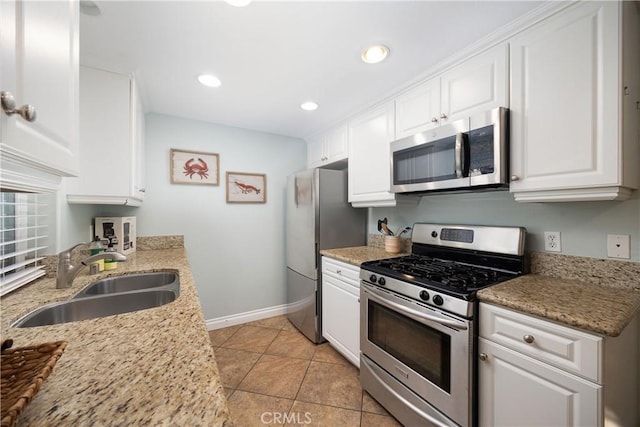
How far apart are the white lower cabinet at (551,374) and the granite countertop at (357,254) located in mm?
945

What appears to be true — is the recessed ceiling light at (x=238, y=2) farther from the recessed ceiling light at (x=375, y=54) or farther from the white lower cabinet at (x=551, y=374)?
the white lower cabinet at (x=551, y=374)

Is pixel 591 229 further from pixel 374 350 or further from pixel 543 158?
pixel 374 350

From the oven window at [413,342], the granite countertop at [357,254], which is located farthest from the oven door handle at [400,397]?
the granite countertop at [357,254]

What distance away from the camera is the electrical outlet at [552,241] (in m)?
1.44

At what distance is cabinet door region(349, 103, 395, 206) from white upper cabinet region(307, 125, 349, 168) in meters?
0.14

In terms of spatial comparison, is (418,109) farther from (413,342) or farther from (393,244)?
(413,342)

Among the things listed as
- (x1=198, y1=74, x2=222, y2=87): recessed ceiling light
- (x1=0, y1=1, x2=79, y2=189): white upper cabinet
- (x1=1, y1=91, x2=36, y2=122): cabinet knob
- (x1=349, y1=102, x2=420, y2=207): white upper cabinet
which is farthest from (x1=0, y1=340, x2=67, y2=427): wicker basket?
(x1=349, y1=102, x2=420, y2=207): white upper cabinet

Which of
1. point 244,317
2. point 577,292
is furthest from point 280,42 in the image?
point 244,317

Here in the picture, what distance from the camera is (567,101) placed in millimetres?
1179

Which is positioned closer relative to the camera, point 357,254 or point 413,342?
point 413,342

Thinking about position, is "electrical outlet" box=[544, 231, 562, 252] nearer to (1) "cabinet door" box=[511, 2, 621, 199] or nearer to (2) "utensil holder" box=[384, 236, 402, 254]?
(1) "cabinet door" box=[511, 2, 621, 199]

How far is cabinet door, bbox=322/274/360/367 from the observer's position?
200 centimetres

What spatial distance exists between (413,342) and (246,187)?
234cm

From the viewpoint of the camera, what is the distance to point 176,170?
2621 mm
